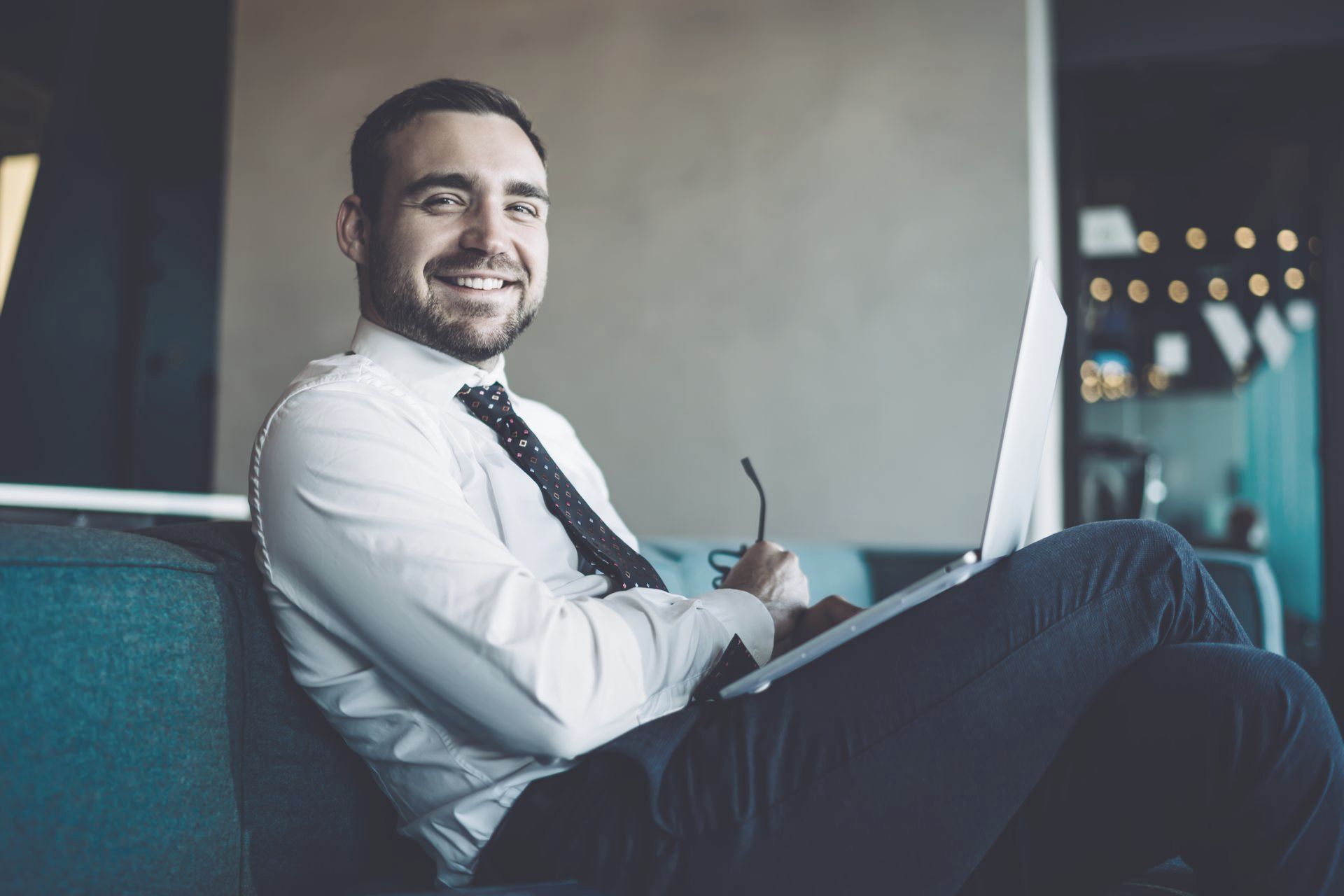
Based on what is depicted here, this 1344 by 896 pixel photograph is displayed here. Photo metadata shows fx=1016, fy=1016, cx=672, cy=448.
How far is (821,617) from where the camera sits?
125 cm

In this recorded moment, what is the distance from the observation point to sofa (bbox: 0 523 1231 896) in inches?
29.0

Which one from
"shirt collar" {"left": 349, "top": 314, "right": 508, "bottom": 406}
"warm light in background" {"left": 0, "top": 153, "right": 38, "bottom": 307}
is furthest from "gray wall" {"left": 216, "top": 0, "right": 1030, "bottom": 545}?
"shirt collar" {"left": 349, "top": 314, "right": 508, "bottom": 406}

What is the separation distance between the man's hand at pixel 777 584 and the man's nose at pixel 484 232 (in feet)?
1.75

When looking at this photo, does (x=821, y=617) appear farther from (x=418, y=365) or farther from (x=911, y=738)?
(x=418, y=365)

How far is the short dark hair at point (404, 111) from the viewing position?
1.35 metres

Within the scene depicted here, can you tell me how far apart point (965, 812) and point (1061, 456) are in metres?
2.91

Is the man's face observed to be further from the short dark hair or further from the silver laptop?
the silver laptop

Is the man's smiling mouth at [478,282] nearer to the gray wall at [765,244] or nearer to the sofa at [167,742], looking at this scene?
the sofa at [167,742]

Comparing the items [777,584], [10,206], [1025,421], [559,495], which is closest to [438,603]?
[559,495]

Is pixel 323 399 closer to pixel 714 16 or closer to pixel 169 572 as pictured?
pixel 169 572

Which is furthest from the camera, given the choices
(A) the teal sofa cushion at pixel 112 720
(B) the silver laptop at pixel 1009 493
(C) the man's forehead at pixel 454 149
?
(C) the man's forehead at pixel 454 149

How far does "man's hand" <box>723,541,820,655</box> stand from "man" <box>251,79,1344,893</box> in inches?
4.8

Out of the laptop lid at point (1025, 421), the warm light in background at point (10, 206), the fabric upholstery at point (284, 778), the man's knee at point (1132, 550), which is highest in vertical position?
the warm light in background at point (10, 206)

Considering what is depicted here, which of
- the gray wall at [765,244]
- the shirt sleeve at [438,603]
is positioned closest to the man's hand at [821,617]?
the shirt sleeve at [438,603]
